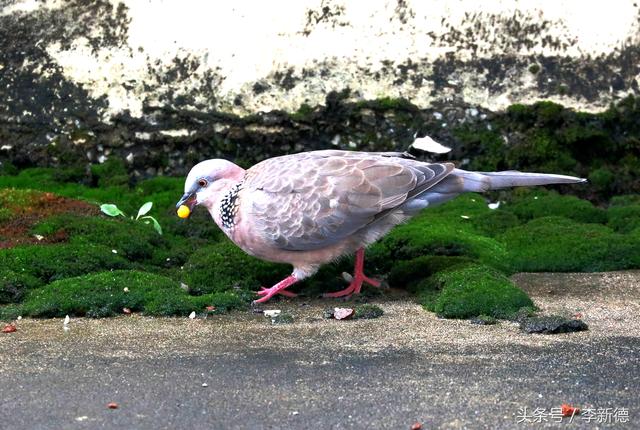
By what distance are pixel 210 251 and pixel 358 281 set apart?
1005mm

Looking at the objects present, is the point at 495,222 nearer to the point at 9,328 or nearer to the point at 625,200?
the point at 625,200

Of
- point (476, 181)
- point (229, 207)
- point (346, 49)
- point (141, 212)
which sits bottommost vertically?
point (141, 212)

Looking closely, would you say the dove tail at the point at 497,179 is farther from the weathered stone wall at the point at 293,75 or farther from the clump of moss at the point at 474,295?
the weathered stone wall at the point at 293,75

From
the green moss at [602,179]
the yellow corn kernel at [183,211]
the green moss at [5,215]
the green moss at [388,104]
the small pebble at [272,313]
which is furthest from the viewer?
the green moss at [388,104]

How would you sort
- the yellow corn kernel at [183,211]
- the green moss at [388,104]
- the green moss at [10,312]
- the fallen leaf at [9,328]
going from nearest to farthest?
the fallen leaf at [9,328]
the green moss at [10,312]
the yellow corn kernel at [183,211]
the green moss at [388,104]

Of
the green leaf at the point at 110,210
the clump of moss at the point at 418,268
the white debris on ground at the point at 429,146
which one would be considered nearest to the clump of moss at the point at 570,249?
the clump of moss at the point at 418,268

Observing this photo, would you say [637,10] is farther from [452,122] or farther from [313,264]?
[313,264]

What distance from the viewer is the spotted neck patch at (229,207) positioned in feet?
20.5

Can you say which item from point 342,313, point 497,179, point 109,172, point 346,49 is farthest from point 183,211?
point 346,49

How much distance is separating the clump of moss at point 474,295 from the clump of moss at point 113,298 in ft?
3.71

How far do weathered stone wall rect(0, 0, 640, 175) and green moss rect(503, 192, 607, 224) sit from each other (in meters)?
0.89

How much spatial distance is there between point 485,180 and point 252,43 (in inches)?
112

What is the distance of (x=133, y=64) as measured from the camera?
8594 mm

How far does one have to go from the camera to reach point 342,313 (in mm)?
5719
